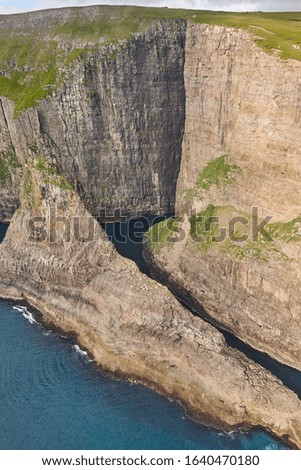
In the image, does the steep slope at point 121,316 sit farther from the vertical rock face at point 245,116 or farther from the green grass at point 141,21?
the green grass at point 141,21

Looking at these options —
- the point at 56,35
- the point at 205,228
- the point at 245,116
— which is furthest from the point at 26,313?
the point at 56,35

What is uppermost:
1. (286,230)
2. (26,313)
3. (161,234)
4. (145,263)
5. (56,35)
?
(56,35)

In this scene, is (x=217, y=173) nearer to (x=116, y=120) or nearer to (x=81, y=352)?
(x=116, y=120)

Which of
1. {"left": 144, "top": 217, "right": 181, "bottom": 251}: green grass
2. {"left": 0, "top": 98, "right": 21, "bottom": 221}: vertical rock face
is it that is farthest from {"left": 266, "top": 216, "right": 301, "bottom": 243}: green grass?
{"left": 0, "top": 98, "right": 21, "bottom": 221}: vertical rock face

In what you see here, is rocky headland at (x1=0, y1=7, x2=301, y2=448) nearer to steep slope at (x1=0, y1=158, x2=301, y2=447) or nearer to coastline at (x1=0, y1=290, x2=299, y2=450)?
steep slope at (x1=0, y1=158, x2=301, y2=447)

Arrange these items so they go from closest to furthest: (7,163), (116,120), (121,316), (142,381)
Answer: (142,381) < (121,316) < (116,120) < (7,163)

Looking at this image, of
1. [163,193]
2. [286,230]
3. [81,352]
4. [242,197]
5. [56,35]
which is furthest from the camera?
[163,193]
